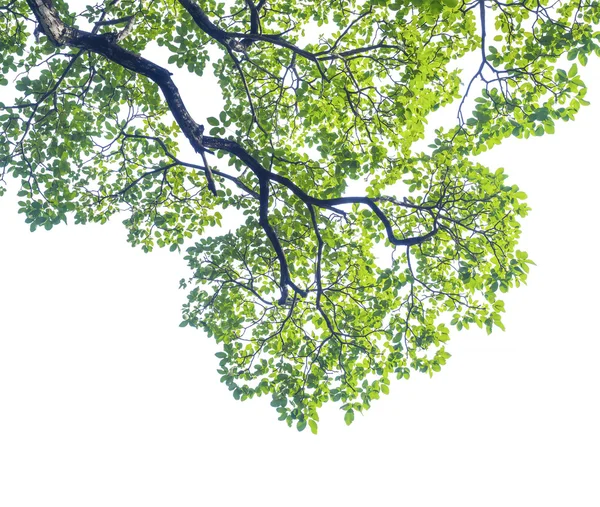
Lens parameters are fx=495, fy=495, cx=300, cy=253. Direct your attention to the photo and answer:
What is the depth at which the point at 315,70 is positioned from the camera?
336 inches

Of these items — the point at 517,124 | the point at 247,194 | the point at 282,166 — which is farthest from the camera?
the point at 247,194

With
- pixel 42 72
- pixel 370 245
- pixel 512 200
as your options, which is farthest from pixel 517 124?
pixel 42 72

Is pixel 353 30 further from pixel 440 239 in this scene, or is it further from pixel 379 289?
pixel 379 289

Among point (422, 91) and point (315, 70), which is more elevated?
point (315, 70)

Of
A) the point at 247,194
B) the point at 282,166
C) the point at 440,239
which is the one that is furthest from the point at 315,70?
the point at 440,239

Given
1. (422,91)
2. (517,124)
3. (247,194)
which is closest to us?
(517,124)

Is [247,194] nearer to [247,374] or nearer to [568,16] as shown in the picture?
[247,374]

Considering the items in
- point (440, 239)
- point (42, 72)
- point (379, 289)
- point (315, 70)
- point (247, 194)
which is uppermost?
A: point (315, 70)

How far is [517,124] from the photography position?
23.0ft

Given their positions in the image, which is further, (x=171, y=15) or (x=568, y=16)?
(x=171, y=15)

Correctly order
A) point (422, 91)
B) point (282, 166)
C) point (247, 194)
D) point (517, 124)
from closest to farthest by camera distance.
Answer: point (517, 124)
point (422, 91)
point (282, 166)
point (247, 194)

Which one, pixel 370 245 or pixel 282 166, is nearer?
pixel 282 166

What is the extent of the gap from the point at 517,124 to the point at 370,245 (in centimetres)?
321

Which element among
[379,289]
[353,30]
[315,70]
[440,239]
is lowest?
[379,289]
